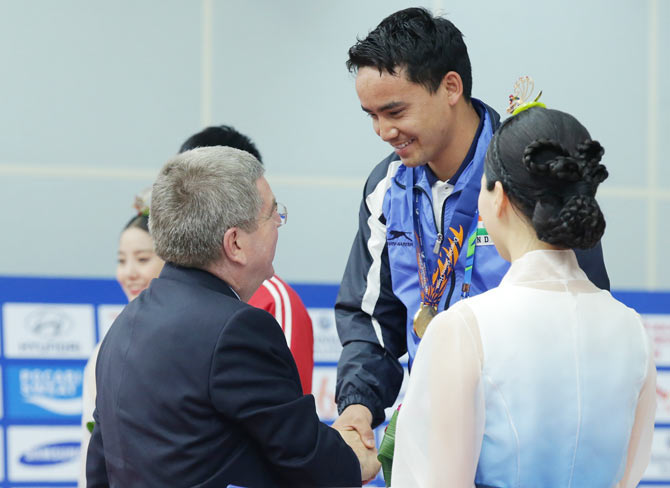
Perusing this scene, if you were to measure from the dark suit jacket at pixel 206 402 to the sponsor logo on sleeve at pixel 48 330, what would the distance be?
2213 millimetres

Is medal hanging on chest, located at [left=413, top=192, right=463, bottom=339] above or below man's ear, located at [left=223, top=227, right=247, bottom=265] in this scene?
below

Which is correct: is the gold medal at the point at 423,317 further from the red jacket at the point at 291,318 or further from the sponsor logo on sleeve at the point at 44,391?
the sponsor logo on sleeve at the point at 44,391

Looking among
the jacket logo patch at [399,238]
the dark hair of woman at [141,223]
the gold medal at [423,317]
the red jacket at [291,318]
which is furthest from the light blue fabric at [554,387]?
the dark hair of woman at [141,223]

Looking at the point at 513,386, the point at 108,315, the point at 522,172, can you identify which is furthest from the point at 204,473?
the point at 108,315

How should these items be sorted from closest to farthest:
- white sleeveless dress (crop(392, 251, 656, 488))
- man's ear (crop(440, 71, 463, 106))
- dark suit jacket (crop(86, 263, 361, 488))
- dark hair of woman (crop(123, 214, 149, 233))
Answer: white sleeveless dress (crop(392, 251, 656, 488)), dark suit jacket (crop(86, 263, 361, 488)), man's ear (crop(440, 71, 463, 106)), dark hair of woman (crop(123, 214, 149, 233))

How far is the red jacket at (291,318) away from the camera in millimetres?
2338

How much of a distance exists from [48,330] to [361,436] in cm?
217

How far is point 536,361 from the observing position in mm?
1277

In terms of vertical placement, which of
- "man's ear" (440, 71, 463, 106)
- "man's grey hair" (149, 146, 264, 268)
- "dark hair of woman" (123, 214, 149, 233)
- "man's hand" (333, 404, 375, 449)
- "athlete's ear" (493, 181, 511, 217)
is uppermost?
"man's ear" (440, 71, 463, 106)

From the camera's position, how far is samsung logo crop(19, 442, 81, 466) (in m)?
3.68

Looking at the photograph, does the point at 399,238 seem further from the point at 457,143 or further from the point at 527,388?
the point at 527,388

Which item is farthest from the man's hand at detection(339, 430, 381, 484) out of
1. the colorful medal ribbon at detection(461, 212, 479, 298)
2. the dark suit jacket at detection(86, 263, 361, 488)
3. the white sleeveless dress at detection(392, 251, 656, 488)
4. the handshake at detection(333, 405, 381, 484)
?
the white sleeveless dress at detection(392, 251, 656, 488)

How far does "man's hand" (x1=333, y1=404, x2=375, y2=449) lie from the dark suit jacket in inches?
14.0

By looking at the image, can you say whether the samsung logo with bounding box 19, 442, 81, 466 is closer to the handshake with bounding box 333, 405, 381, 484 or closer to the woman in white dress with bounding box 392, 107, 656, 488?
the handshake with bounding box 333, 405, 381, 484
